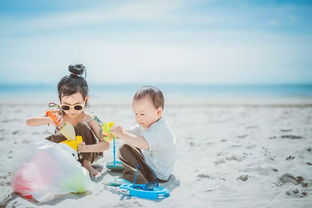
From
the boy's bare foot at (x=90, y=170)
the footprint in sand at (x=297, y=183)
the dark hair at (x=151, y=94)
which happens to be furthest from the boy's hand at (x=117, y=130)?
the footprint in sand at (x=297, y=183)

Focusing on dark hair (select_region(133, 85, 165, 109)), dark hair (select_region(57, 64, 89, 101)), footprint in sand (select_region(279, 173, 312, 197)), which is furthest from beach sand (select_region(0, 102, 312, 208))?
dark hair (select_region(133, 85, 165, 109))

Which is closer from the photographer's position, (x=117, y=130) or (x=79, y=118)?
(x=117, y=130)

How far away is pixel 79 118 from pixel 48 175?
0.92 metres

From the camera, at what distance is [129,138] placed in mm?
2703

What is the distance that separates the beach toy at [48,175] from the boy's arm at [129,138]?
0.46 meters

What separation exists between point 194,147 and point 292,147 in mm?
1443

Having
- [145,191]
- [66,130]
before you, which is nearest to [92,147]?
[66,130]

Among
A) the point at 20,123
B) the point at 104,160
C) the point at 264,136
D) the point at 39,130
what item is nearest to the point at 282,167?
the point at 264,136

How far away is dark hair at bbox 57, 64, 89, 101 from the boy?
24.6 inches

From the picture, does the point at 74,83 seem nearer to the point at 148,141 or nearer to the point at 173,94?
the point at 148,141

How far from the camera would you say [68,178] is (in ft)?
8.54

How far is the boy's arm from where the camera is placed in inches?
105

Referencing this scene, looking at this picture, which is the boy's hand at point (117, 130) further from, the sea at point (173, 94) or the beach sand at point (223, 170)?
the sea at point (173, 94)

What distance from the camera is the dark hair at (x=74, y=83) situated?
308cm
